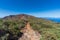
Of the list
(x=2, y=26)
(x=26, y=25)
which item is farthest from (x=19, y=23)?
(x=2, y=26)

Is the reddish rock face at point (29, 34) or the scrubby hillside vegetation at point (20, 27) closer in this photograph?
the reddish rock face at point (29, 34)

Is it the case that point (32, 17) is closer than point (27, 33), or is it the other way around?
point (27, 33)

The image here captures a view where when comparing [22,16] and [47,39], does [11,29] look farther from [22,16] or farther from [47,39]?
[47,39]

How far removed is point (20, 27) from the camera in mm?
9430

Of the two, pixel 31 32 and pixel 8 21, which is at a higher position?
pixel 8 21

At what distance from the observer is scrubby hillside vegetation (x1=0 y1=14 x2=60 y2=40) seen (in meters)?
9.29

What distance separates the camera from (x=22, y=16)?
33.1ft

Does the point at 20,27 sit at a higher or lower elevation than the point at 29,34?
higher

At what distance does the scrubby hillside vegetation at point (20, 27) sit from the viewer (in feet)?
30.5

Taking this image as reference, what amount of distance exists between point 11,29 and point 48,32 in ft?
6.75

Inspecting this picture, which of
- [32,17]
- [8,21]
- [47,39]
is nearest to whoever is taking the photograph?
[47,39]

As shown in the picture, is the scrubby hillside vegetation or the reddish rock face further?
the scrubby hillside vegetation

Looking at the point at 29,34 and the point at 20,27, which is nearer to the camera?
the point at 29,34

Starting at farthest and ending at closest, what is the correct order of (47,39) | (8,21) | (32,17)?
(32,17) < (8,21) < (47,39)
